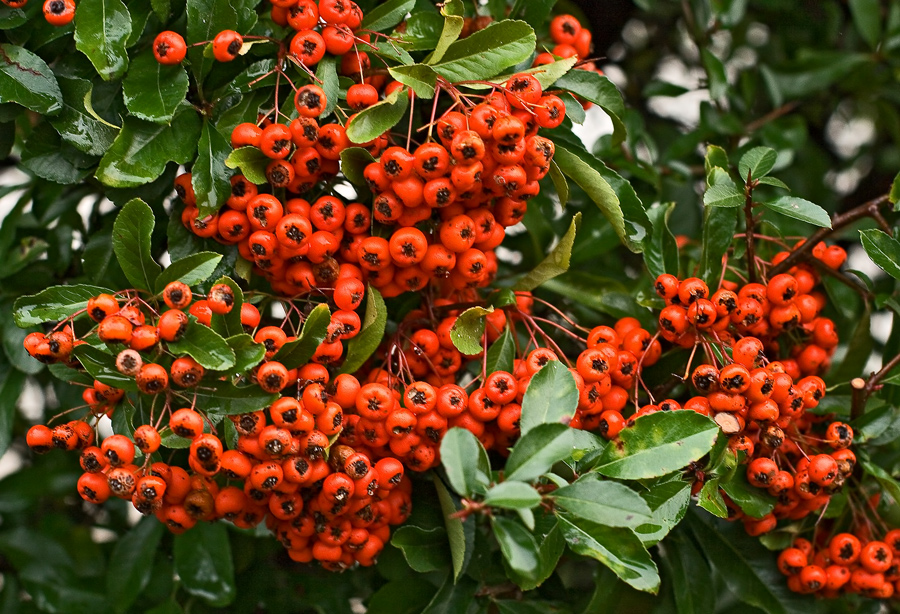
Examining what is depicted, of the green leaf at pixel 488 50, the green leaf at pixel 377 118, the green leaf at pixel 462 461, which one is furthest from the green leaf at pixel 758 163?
the green leaf at pixel 462 461

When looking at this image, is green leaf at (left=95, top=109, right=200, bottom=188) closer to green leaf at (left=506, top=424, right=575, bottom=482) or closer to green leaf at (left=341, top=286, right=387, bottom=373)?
green leaf at (left=341, top=286, right=387, bottom=373)

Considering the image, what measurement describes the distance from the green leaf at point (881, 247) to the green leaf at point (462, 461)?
3.63 feet

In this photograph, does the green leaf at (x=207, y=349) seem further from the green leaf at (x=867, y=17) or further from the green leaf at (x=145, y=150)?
the green leaf at (x=867, y=17)

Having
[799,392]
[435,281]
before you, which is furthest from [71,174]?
[799,392]

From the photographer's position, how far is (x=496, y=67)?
1.81 meters

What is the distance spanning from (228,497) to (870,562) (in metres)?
1.51

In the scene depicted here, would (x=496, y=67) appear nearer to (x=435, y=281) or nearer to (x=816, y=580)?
(x=435, y=281)

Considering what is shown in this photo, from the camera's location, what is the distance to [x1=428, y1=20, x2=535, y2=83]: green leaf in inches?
71.3

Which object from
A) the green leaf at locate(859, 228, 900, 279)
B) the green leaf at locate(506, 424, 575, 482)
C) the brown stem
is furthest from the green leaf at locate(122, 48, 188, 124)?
the green leaf at locate(859, 228, 900, 279)

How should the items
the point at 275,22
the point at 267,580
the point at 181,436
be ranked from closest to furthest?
the point at 181,436
the point at 275,22
the point at 267,580

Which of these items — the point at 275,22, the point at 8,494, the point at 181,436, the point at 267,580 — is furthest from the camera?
the point at 8,494

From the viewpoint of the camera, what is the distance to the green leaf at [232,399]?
1.65 metres

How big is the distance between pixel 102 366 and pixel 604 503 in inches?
40.3

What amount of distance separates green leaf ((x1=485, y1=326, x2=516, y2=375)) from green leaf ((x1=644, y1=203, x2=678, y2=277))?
1.51 feet
